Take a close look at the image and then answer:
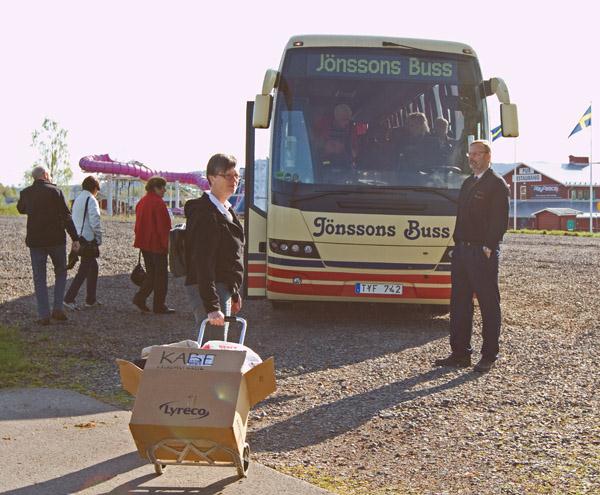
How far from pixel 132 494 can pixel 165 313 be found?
8.15m

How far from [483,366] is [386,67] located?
4632 millimetres

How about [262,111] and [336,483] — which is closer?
[336,483]

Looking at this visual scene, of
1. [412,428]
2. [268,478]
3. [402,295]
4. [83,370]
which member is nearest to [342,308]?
[402,295]

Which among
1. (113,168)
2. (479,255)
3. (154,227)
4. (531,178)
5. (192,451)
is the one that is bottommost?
(192,451)

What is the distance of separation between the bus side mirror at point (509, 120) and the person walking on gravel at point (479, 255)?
2.45m

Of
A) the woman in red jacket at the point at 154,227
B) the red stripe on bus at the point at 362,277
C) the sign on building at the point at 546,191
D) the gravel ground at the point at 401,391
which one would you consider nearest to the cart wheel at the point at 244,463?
the gravel ground at the point at 401,391

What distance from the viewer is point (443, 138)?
1141cm

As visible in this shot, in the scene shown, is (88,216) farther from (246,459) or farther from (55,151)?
(55,151)

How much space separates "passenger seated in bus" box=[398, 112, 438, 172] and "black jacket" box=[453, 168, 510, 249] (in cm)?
259

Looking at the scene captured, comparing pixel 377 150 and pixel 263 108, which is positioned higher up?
pixel 263 108

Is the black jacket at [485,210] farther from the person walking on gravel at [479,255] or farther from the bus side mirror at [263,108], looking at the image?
the bus side mirror at [263,108]

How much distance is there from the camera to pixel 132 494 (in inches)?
192

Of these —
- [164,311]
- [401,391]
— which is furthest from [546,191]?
[401,391]

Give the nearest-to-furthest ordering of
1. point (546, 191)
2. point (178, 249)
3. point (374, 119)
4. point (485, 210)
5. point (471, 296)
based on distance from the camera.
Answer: point (178, 249) < point (485, 210) < point (471, 296) < point (374, 119) < point (546, 191)
